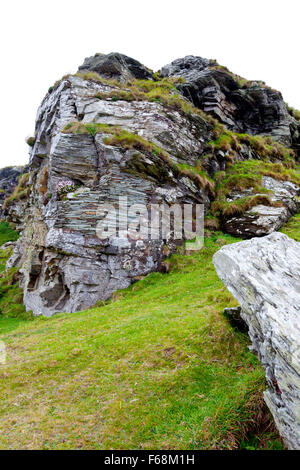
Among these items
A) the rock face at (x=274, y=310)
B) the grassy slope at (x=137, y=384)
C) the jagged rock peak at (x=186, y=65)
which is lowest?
the grassy slope at (x=137, y=384)

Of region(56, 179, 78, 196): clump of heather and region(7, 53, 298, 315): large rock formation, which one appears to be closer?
region(7, 53, 298, 315): large rock formation

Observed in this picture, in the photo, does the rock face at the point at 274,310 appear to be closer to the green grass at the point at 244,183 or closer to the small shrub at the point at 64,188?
the small shrub at the point at 64,188

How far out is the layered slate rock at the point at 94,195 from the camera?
16812mm

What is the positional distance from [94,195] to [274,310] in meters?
15.6

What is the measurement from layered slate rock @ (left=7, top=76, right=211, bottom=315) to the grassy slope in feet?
16.9

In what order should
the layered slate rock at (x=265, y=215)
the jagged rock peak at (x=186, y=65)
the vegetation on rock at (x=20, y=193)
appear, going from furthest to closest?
1. the jagged rock peak at (x=186, y=65)
2. the vegetation on rock at (x=20, y=193)
3. the layered slate rock at (x=265, y=215)

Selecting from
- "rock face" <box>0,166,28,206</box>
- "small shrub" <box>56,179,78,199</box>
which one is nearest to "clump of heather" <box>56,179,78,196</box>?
"small shrub" <box>56,179,78,199</box>

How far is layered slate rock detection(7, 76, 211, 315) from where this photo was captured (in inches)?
662

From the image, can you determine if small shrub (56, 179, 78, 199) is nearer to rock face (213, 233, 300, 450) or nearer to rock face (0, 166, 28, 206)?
rock face (213, 233, 300, 450)

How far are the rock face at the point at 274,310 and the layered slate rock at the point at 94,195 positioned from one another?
11.5 metres

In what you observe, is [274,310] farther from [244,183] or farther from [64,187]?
[244,183]

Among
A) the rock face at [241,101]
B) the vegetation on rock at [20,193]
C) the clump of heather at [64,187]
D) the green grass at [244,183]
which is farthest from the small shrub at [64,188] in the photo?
the rock face at [241,101]

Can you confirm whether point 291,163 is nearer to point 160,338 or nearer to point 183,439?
point 160,338

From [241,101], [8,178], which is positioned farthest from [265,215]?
[8,178]
